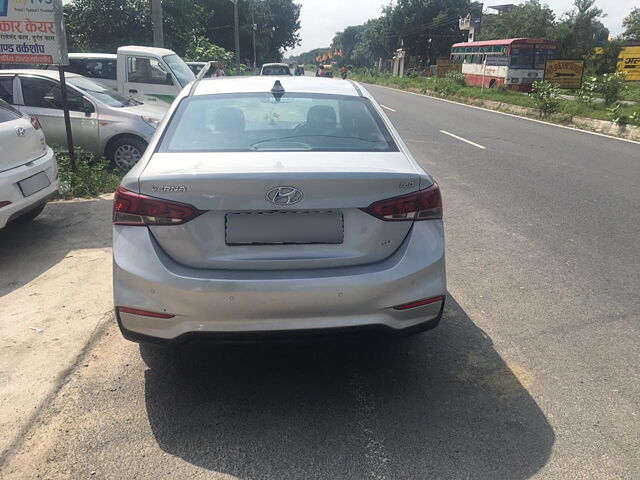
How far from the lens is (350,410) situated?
9.95 feet

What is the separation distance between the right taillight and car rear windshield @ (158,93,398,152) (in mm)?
471

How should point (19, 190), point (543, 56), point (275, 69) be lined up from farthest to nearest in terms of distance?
1. point (543, 56)
2. point (275, 69)
3. point (19, 190)

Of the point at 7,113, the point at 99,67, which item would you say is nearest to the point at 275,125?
the point at 7,113

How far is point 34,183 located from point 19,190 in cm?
30

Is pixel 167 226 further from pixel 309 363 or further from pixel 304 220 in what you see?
pixel 309 363

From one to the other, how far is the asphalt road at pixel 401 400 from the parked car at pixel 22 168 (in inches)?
83.9

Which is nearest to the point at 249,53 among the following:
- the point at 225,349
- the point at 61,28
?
the point at 61,28

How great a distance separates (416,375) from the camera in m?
3.37

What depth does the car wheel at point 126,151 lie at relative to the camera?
8.91 m

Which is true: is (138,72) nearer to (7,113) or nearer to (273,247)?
(7,113)

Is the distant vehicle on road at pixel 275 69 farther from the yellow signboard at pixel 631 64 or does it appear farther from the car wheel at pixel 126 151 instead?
the car wheel at pixel 126 151

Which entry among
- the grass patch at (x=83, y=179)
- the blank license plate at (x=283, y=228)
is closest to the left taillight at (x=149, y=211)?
the blank license plate at (x=283, y=228)

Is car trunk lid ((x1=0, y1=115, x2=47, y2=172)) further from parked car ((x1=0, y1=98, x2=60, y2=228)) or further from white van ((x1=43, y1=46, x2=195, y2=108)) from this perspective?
white van ((x1=43, y1=46, x2=195, y2=108))

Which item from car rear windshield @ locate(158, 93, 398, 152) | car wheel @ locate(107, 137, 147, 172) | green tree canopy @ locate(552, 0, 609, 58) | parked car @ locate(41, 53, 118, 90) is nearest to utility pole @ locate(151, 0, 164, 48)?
parked car @ locate(41, 53, 118, 90)
